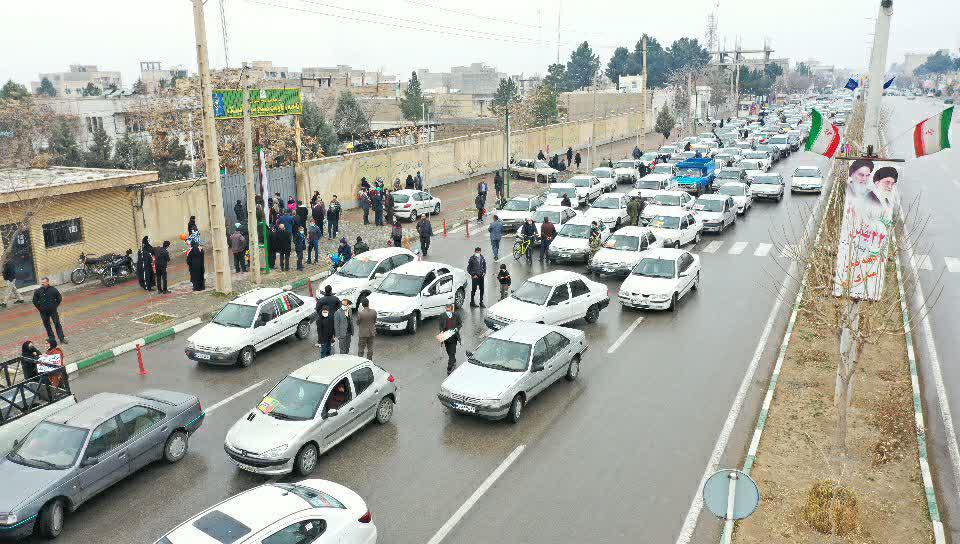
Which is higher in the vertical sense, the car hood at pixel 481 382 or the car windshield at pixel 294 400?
the car windshield at pixel 294 400

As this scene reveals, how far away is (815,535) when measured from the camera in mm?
9766

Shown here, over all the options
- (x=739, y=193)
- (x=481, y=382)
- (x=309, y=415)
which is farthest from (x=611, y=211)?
(x=309, y=415)

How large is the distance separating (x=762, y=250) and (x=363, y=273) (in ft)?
51.2

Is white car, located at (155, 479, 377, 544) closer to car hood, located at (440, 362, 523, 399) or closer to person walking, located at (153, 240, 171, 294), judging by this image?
car hood, located at (440, 362, 523, 399)

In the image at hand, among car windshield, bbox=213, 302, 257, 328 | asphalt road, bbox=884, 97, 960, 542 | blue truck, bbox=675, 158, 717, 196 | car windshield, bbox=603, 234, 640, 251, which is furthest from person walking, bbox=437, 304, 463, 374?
blue truck, bbox=675, 158, 717, 196

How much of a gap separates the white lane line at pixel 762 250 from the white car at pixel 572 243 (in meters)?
6.34

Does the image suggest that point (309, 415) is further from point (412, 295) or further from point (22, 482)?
point (412, 295)

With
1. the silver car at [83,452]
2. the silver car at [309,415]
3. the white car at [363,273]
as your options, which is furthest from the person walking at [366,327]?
the silver car at [83,452]

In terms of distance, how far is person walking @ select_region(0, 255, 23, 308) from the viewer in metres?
20.6

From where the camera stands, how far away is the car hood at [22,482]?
975 centimetres

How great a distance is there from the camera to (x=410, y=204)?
1332 inches

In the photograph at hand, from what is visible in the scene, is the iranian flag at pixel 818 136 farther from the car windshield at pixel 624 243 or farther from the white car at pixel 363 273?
the white car at pixel 363 273

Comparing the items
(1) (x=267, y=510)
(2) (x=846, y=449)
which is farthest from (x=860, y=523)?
(1) (x=267, y=510)

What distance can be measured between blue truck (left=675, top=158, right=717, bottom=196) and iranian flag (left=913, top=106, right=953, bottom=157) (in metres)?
28.8
